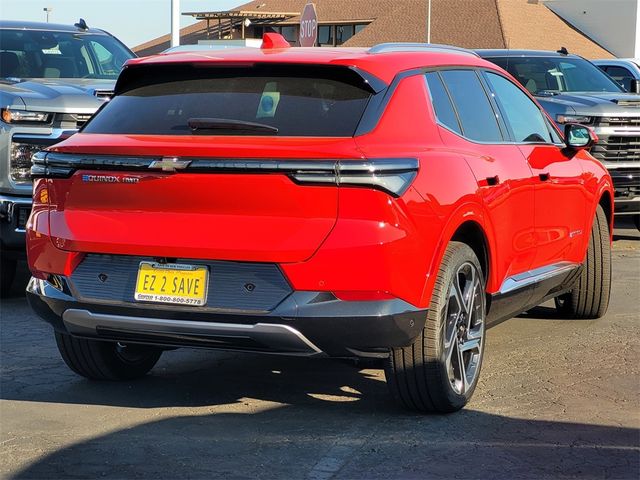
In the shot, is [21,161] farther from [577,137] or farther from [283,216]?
[283,216]

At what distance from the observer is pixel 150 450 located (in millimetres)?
5176

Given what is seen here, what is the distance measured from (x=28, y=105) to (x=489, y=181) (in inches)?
167

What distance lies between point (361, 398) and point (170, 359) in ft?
4.91

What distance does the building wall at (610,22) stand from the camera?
3081 inches

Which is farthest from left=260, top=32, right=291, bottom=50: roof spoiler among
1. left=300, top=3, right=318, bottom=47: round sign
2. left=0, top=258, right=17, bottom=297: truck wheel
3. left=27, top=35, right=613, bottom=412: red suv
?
left=300, top=3, right=318, bottom=47: round sign

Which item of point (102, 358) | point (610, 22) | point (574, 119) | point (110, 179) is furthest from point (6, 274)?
point (610, 22)

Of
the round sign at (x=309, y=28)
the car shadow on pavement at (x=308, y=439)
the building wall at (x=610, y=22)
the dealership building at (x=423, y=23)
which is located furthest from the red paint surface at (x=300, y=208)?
the building wall at (x=610, y=22)

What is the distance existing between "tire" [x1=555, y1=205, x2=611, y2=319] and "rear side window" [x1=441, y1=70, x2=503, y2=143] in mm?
1848

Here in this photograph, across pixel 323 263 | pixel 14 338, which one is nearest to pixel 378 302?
pixel 323 263

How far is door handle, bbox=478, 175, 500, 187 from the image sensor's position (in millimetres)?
6008

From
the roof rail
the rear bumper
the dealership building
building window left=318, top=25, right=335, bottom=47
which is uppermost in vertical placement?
the roof rail

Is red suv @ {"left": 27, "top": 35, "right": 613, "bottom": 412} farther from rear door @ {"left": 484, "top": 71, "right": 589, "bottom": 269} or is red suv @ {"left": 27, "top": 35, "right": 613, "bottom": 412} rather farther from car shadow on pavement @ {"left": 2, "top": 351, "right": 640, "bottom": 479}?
rear door @ {"left": 484, "top": 71, "right": 589, "bottom": 269}

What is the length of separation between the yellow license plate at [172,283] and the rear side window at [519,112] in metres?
2.42

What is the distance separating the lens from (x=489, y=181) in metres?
6.12
